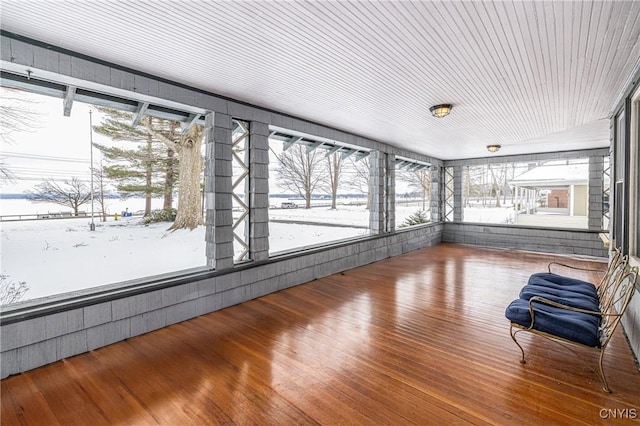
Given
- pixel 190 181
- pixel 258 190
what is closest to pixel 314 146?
pixel 258 190

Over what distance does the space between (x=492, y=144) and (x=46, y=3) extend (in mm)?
7796

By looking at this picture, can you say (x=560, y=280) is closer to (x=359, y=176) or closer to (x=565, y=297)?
(x=565, y=297)

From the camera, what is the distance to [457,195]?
9.62 metres

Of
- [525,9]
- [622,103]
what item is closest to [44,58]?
[525,9]

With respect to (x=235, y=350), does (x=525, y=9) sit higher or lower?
higher

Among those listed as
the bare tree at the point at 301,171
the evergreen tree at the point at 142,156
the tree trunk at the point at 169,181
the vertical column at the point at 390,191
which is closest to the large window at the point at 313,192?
the bare tree at the point at 301,171

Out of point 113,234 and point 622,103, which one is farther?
point 113,234

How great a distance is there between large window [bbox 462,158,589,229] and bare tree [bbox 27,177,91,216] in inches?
388

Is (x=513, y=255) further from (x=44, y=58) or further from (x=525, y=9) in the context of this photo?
(x=44, y=58)

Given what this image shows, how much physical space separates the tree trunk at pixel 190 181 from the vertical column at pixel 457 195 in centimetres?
779

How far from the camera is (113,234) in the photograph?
13.5 feet

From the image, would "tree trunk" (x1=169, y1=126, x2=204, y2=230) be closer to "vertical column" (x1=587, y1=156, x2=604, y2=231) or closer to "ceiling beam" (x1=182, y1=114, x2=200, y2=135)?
"ceiling beam" (x1=182, y1=114, x2=200, y2=135)

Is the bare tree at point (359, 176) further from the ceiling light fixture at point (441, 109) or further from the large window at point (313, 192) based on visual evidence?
the ceiling light fixture at point (441, 109)

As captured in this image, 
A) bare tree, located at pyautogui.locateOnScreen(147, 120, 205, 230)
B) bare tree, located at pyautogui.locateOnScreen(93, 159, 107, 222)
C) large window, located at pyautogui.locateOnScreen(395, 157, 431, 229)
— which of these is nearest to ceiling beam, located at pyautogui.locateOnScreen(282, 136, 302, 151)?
bare tree, located at pyautogui.locateOnScreen(147, 120, 205, 230)
